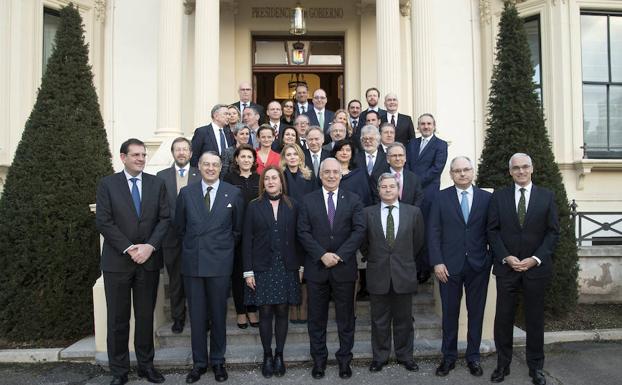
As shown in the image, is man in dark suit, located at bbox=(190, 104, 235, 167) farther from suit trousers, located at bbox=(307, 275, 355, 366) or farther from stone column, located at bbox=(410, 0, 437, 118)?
stone column, located at bbox=(410, 0, 437, 118)


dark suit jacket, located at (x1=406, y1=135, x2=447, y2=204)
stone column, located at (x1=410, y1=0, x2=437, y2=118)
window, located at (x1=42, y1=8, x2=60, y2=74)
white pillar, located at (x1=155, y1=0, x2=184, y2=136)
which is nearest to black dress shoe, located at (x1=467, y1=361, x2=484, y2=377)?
dark suit jacket, located at (x1=406, y1=135, x2=447, y2=204)

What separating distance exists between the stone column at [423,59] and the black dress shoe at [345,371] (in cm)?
635

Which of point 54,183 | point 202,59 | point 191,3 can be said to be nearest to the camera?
point 54,183

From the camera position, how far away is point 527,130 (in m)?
7.20

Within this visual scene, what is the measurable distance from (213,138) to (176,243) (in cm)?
177

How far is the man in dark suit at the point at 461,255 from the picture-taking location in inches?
207

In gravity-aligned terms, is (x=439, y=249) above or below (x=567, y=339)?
above

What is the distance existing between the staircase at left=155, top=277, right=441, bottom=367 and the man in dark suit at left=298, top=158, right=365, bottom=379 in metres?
0.40

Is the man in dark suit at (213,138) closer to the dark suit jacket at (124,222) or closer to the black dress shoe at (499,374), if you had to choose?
the dark suit jacket at (124,222)

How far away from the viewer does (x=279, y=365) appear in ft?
17.3

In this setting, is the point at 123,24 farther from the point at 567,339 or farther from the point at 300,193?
the point at 567,339

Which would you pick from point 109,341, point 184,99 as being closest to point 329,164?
point 109,341

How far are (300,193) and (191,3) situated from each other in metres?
7.68

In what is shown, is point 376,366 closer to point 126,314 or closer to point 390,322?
point 390,322
